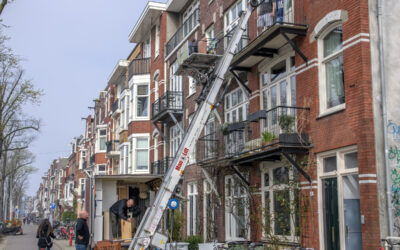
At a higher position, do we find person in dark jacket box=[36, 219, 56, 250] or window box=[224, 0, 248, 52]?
window box=[224, 0, 248, 52]

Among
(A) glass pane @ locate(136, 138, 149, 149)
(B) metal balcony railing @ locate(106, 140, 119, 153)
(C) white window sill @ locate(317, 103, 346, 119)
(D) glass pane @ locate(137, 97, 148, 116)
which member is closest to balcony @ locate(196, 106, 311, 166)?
(C) white window sill @ locate(317, 103, 346, 119)

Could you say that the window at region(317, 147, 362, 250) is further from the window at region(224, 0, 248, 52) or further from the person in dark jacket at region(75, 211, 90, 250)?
the window at region(224, 0, 248, 52)

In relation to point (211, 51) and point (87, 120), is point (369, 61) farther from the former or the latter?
point (87, 120)

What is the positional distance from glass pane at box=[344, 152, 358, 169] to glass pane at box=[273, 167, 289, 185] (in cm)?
272

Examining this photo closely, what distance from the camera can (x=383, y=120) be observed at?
11555 millimetres

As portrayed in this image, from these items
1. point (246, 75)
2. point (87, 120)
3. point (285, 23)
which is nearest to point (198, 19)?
point (246, 75)

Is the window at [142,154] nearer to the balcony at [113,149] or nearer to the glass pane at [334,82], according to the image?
the balcony at [113,149]

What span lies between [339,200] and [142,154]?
845 inches

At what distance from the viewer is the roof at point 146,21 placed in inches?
1153

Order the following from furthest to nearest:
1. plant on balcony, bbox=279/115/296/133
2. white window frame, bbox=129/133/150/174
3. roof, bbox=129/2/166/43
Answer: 1. white window frame, bbox=129/133/150/174
2. roof, bbox=129/2/166/43
3. plant on balcony, bbox=279/115/296/133

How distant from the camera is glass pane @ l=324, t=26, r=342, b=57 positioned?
12977 mm

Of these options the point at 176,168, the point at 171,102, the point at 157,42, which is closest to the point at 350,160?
the point at 176,168

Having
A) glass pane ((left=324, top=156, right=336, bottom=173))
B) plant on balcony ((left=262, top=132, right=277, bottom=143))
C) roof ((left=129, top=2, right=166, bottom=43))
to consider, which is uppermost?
roof ((left=129, top=2, right=166, bottom=43))

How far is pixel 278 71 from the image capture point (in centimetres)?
1603
